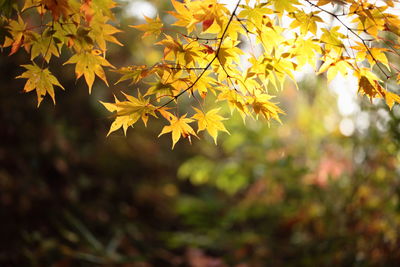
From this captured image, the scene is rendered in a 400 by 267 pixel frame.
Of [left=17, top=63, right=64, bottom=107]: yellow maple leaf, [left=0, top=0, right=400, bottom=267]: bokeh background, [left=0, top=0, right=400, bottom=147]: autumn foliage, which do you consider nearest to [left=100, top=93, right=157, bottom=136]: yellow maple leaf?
[left=0, top=0, right=400, bottom=147]: autumn foliage

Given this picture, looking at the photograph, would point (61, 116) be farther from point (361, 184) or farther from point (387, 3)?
point (387, 3)

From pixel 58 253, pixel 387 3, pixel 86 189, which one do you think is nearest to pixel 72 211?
pixel 86 189

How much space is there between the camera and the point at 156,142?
5.43 metres

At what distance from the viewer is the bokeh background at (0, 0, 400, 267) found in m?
2.82

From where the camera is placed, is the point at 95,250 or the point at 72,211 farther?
the point at 72,211

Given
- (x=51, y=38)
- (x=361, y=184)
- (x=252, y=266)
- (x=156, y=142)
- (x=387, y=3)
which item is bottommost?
(x=156, y=142)

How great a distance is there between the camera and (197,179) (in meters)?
3.81

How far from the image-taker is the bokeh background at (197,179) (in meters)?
2.82

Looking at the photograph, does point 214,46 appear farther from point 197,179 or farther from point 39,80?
point 197,179

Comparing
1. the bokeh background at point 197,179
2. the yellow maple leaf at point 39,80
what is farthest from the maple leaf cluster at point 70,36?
the bokeh background at point 197,179

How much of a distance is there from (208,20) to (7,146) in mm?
3480

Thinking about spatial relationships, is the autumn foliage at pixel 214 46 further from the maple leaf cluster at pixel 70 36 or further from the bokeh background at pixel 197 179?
the bokeh background at pixel 197 179

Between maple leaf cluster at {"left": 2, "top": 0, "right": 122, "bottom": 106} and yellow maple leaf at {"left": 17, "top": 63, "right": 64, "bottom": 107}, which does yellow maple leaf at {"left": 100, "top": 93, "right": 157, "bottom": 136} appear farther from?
yellow maple leaf at {"left": 17, "top": 63, "right": 64, "bottom": 107}

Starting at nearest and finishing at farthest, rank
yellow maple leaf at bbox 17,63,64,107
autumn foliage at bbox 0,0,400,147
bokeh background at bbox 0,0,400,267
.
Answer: autumn foliage at bbox 0,0,400,147 < yellow maple leaf at bbox 17,63,64,107 < bokeh background at bbox 0,0,400,267
